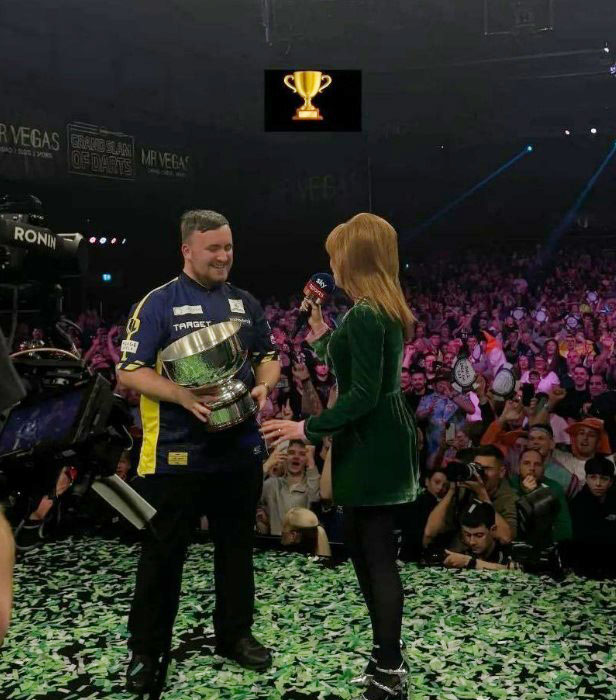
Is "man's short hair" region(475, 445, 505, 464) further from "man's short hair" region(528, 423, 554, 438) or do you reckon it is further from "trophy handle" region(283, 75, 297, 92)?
"trophy handle" region(283, 75, 297, 92)

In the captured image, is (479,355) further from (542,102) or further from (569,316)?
(542,102)

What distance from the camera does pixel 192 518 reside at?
245 cm

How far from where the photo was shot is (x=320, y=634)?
2896 mm

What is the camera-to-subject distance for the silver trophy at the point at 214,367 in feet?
7.08

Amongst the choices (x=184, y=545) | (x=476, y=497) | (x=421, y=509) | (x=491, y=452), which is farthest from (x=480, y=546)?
(x=184, y=545)

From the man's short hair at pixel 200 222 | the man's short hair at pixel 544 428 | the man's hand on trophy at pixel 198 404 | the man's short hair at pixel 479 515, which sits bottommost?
the man's short hair at pixel 479 515

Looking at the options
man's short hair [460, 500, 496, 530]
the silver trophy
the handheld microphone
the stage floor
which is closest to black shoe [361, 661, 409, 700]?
the stage floor

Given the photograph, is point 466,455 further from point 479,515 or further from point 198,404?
point 198,404

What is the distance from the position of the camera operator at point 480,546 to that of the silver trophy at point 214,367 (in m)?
1.83

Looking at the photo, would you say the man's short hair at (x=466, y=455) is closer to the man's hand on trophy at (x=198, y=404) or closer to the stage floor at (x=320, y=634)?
the stage floor at (x=320, y=634)

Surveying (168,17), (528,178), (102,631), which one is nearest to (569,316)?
(528,178)

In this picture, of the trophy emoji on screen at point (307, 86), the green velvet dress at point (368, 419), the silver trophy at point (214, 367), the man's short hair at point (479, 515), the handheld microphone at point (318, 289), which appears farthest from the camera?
the trophy emoji on screen at point (307, 86)

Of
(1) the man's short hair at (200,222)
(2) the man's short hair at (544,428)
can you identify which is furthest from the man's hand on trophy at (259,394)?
(2) the man's short hair at (544,428)

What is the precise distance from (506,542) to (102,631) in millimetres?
1869
